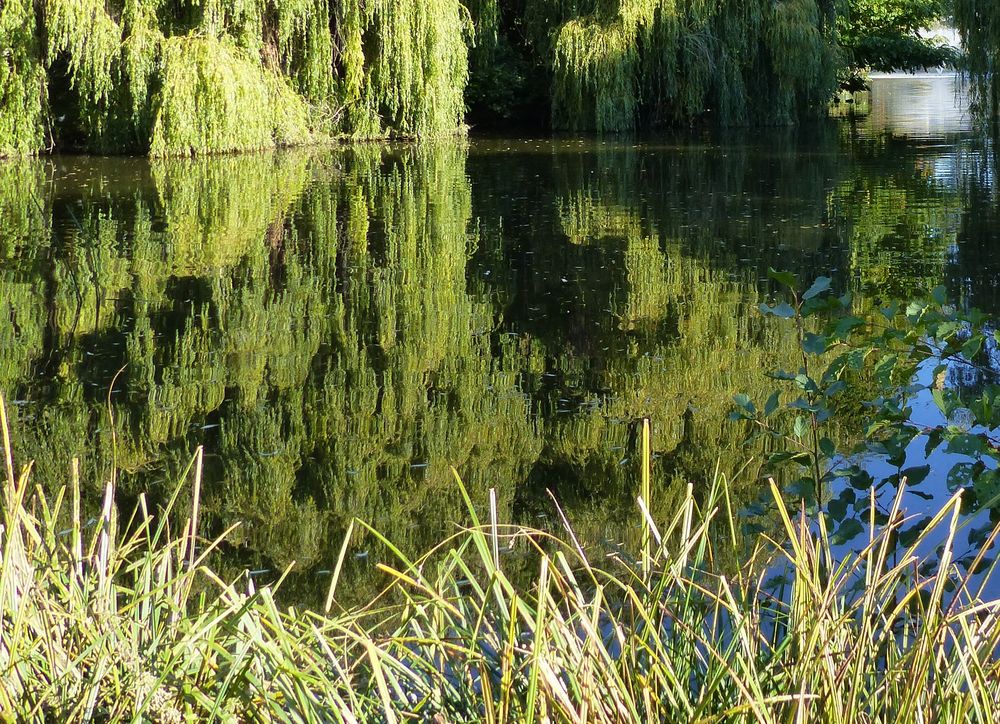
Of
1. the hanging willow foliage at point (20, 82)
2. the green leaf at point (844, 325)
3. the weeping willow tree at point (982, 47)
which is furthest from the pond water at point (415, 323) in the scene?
the hanging willow foliage at point (20, 82)

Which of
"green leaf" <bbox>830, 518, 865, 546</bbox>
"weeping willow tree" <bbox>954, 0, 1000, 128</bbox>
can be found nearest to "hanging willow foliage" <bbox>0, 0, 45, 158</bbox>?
"weeping willow tree" <bbox>954, 0, 1000, 128</bbox>

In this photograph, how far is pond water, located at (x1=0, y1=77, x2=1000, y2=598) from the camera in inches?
208

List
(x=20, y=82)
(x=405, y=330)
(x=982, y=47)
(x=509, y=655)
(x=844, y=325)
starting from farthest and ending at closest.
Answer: (x=20, y=82) < (x=982, y=47) < (x=405, y=330) < (x=844, y=325) < (x=509, y=655)

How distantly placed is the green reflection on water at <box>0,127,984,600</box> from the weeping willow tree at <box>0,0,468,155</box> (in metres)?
2.50

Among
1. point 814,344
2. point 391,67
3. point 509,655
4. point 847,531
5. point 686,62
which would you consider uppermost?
point 686,62

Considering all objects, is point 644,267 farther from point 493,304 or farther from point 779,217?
point 779,217

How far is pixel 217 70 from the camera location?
18016mm

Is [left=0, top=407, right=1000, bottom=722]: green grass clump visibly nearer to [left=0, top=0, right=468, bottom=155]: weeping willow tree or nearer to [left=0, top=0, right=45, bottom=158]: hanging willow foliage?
[left=0, top=0, right=468, bottom=155]: weeping willow tree

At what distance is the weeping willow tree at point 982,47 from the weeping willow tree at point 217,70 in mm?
8176

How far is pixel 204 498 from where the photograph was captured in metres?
5.09

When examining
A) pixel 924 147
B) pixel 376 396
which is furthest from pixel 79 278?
pixel 924 147

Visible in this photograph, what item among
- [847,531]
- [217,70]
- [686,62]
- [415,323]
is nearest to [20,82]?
[217,70]

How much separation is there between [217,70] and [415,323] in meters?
11.1

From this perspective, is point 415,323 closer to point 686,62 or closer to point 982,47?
point 982,47
